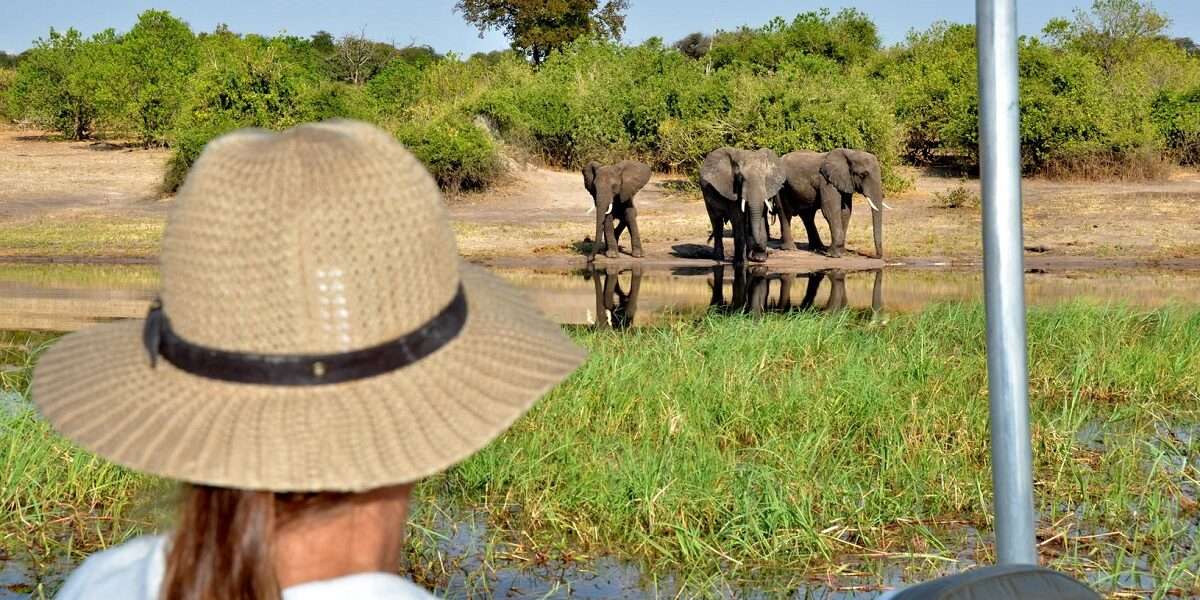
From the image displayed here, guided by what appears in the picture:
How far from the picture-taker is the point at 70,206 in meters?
22.3

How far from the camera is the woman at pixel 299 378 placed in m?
1.28

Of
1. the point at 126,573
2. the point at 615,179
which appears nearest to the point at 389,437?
the point at 126,573

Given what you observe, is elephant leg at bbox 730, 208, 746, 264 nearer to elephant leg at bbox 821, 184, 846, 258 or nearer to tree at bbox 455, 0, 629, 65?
elephant leg at bbox 821, 184, 846, 258

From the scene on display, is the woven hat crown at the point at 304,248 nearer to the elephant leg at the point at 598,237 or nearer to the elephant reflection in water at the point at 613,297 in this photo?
the elephant reflection in water at the point at 613,297

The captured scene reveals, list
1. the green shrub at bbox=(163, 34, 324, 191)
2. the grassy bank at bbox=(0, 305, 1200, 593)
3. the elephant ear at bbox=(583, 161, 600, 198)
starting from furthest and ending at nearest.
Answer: the green shrub at bbox=(163, 34, 324, 191) → the elephant ear at bbox=(583, 161, 600, 198) → the grassy bank at bbox=(0, 305, 1200, 593)

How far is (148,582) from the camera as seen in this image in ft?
4.42

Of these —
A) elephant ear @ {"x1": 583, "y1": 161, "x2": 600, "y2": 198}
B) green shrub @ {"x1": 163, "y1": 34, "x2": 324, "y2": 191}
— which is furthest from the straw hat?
green shrub @ {"x1": 163, "y1": 34, "x2": 324, "y2": 191}

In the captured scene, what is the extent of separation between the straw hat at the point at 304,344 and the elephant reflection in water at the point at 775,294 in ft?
36.0

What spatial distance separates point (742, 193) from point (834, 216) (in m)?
1.22

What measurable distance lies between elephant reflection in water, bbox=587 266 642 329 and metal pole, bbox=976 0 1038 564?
817cm

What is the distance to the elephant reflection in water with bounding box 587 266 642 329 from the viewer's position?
12.6 meters

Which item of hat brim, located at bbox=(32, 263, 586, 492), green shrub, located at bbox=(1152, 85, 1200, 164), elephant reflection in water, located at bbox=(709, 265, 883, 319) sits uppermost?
green shrub, located at bbox=(1152, 85, 1200, 164)

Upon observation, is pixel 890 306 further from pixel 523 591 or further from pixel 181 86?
pixel 181 86

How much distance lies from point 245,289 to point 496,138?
26.0 meters
